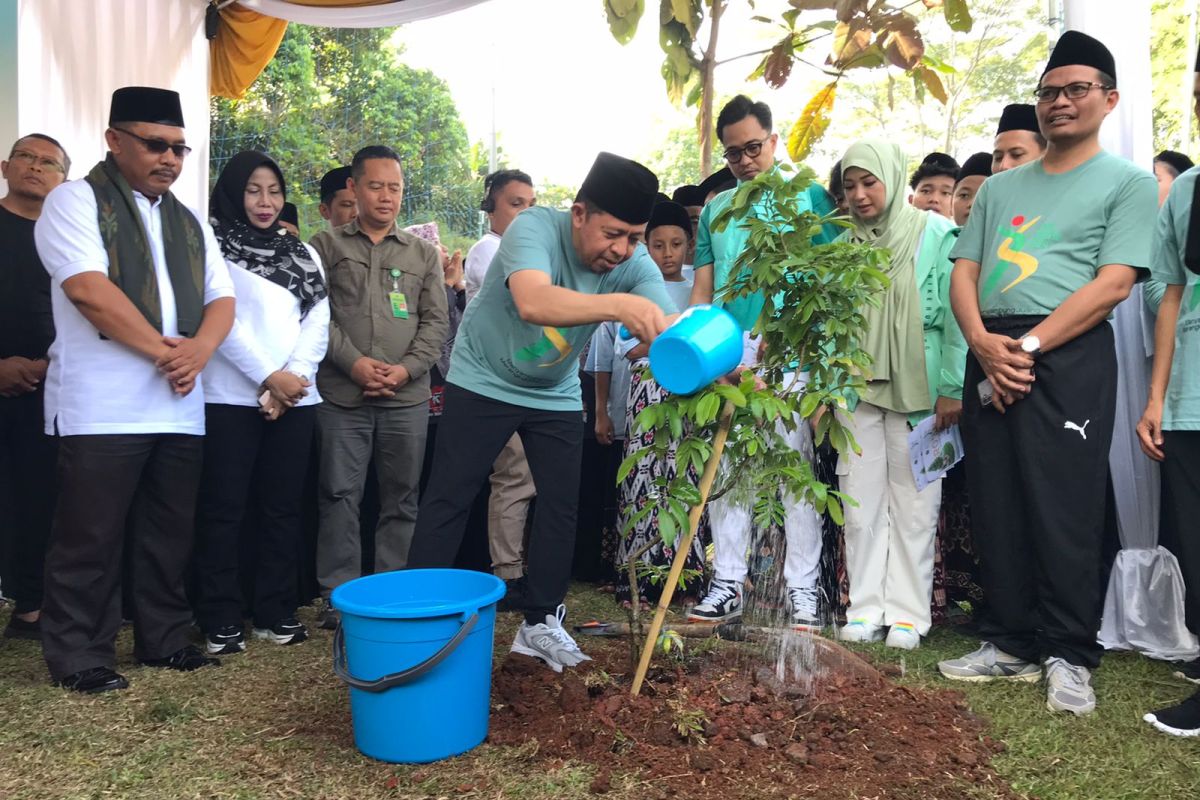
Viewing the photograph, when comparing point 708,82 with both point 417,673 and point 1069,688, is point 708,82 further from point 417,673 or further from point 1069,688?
point 417,673

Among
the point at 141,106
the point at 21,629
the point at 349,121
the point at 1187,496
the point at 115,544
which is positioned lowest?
the point at 21,629

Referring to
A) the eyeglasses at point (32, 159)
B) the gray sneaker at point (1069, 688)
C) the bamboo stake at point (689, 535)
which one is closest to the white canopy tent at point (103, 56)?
the eyeglasses at point (32, 159)

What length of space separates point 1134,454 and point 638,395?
6.14 feet

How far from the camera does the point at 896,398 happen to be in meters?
3.29

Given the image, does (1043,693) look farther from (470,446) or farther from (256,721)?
(256,721)

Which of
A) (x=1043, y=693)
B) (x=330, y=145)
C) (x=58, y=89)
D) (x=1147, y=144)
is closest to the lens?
(x=1043, y=693)

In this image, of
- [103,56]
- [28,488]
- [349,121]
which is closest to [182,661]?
[28,488]

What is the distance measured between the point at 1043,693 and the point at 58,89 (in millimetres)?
4773

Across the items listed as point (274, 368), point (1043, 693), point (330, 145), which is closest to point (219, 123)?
point (330, 145)

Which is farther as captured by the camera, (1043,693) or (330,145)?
(330,145)

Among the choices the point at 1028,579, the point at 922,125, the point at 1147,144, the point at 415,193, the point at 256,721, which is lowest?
the point at 256,721

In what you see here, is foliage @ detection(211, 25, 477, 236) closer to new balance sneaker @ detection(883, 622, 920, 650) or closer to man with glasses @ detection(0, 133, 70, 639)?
man with glasses @ detection(0, 133, 70, 639)

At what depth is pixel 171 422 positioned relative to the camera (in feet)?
9.39

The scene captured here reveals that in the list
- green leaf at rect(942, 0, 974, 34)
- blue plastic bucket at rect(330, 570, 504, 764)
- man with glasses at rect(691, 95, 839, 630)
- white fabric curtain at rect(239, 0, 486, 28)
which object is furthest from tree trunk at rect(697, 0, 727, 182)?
blue plastic bucket at rect(330, 570, 504, 764)
